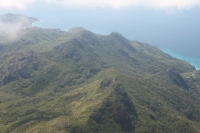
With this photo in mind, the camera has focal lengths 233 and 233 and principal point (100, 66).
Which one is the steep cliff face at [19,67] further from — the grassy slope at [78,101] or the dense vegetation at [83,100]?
the grassy slope at [78,101]

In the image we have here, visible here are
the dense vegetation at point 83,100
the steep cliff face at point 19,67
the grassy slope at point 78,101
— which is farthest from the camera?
the steep cliff face at point 19,67

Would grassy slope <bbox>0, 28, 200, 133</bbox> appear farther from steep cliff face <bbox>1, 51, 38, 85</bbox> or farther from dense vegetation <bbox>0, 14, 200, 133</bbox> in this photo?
steep cliff face <bbox>1, 51, 38, 85</bbox>

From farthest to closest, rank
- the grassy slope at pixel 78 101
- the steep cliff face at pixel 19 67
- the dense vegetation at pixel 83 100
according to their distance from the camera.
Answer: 1. the steep cliff face at pixel 19 67
2. the dense vegetation at pixel 83 100
3. the grassy slope at pixel 78 101

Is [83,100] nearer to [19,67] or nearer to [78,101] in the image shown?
[78,101]

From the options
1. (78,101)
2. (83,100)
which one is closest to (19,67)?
(78,101)

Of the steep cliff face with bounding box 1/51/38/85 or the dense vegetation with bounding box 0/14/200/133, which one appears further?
the steep cliff face with bounding box 1/51/38/85

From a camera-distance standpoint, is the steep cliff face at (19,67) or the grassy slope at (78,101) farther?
the steep cliff face at (19,67)

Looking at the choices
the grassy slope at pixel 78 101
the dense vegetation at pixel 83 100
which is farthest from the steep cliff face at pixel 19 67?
the grassy slope at pixel 78 101

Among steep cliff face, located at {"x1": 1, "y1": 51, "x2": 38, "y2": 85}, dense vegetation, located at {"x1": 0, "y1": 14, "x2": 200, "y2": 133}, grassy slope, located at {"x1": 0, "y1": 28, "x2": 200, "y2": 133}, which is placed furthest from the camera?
steep cliff face, located at {"x1": 1, "y1": 51, "x2": 38, "y2": 85}

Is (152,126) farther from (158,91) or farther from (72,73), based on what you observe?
(72,73)

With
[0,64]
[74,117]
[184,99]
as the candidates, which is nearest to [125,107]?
[74,117]

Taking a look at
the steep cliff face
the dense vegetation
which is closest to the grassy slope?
the dense vegetation
